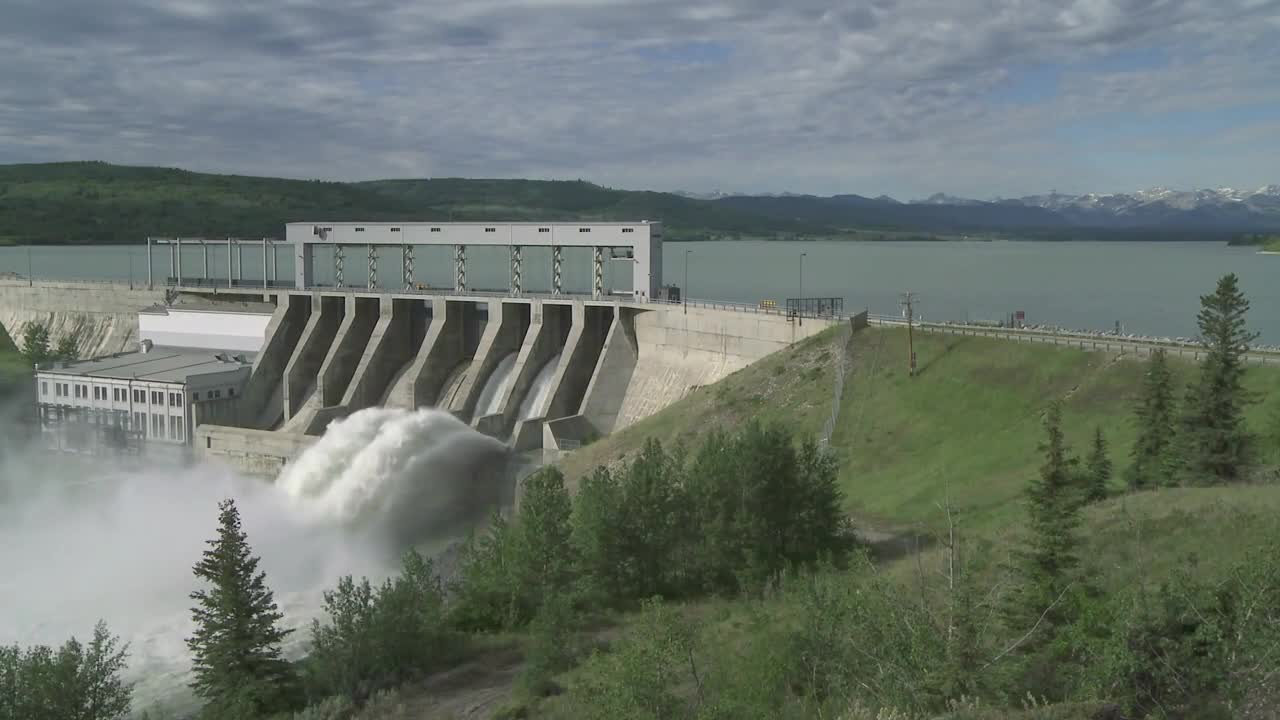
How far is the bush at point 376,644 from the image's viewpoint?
2381cm

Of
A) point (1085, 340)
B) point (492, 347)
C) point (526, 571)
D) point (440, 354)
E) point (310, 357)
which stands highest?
point (1085, 340)

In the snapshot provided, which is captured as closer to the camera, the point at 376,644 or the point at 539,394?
the point at 376,644

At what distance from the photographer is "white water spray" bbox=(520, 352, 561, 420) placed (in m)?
58.4

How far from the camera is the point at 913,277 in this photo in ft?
458

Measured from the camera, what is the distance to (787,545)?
28000 mm

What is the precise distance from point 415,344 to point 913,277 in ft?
279

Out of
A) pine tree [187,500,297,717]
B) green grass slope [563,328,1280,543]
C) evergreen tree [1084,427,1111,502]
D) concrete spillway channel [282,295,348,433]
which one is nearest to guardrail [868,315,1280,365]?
green grass slope [563,328,1280,543]

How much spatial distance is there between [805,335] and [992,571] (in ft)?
101

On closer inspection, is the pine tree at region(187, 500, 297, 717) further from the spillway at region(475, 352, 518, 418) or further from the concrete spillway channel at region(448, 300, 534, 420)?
the concrete spillway channel at region(448, 300, 534, 420)

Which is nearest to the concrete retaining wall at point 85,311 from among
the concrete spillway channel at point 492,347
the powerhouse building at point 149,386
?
the powerhouse building at point 149,386

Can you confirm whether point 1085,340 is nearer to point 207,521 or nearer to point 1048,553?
point 1048,553

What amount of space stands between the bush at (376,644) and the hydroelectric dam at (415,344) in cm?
2726

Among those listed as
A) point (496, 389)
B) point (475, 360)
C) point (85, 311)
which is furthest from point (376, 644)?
point (85, 311)

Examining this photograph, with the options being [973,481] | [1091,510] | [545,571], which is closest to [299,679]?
[545,571]
